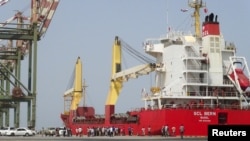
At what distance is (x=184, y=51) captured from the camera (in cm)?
4447

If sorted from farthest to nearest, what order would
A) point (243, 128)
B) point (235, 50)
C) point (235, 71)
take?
point (235, 50), point (235, 71), point (243, 128)

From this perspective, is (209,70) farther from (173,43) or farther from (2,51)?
(2,51)

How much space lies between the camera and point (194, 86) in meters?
Answer: 44.1

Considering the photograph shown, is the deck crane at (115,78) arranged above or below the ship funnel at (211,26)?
below

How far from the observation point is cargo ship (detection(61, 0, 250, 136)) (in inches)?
1608

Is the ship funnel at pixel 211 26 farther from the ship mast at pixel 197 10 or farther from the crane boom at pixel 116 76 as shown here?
the crane boom at pixel 116 76

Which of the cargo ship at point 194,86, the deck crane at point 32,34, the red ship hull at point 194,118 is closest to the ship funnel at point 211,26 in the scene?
the cargo ship at point 194,86

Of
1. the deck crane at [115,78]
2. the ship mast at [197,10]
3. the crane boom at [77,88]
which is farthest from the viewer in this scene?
the crane boom at [77,88]

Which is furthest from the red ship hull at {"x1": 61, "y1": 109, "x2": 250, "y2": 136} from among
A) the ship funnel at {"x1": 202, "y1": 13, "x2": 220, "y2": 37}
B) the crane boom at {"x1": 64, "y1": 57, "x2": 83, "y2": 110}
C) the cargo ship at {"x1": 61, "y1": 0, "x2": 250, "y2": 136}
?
the crane boom at {"x1": 64, "y1": 57, "x2": 83, "y2": 110}

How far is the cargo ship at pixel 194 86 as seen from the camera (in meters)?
40.8

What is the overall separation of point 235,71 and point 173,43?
6.50m

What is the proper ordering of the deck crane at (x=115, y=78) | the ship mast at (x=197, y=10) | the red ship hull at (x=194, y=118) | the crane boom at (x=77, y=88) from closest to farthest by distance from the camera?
the red ship hull at (x=194, y=118) < the ship mast at (x=197, y=10) < the deck crane at (x=115, y=78) < the crane boom at (x=77, y=88)

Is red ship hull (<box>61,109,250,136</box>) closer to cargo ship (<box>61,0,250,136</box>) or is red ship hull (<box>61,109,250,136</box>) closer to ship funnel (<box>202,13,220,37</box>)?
cargo ship (<box>61,0,250,136</box>)

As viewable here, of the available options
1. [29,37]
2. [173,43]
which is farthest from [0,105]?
[173,43]
